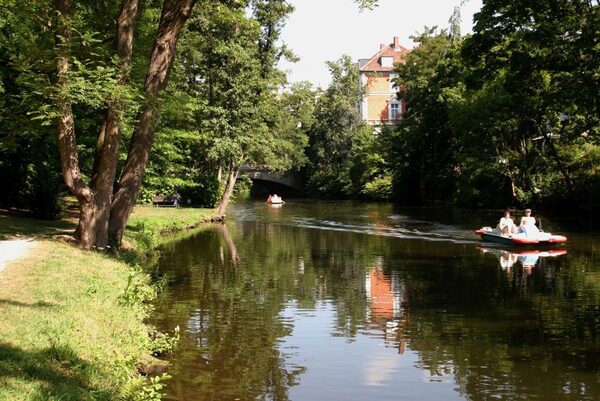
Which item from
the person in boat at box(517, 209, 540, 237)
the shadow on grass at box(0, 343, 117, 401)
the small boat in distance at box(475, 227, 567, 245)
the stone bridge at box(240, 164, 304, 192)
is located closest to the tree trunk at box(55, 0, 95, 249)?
the shadow on grass at box(0, 343, 117, 401)

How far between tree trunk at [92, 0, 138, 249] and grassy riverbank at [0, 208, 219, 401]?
169cm

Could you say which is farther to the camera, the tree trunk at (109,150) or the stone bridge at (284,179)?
the stone bridge at (284,179)

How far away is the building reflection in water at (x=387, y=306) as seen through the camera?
34.5 ft

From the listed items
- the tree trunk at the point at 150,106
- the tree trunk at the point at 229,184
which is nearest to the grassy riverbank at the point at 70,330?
the tree trunk at the point at 150,106

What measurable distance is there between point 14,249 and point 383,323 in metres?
7.86

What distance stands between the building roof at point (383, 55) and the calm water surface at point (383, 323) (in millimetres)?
68903

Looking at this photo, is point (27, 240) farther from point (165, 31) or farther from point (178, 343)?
point (178, 343)

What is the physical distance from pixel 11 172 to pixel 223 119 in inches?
563

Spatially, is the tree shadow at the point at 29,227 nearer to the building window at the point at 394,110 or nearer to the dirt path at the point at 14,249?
the dirt path at the point at 14,249

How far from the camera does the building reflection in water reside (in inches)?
414

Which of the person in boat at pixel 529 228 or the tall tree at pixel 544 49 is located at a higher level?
the tall tree at pixel 544 49

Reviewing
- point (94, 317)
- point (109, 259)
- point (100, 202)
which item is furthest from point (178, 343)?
point (100, 202)

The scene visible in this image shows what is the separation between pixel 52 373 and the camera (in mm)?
6133

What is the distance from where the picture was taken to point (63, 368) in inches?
252
